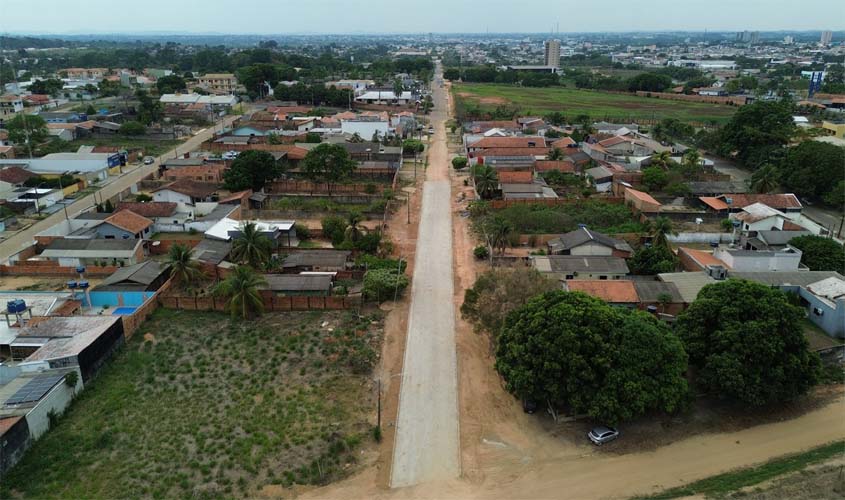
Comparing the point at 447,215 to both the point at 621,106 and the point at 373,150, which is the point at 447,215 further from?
the point at 621,106

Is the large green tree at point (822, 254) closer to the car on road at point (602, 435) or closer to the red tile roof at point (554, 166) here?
the car on road at point (602, 435)

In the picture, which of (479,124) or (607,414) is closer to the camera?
(607,414)

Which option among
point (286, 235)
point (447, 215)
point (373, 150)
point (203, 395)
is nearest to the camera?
point (203, 395)

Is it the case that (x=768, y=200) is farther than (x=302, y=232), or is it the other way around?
(x=768, y=200)

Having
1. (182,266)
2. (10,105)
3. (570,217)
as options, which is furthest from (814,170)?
(10,105)

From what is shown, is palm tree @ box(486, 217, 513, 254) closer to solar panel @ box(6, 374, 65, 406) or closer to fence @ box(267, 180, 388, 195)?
fence @ box(267, 180, 388, 195)

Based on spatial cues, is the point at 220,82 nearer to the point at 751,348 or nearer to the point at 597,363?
the point at 597,363

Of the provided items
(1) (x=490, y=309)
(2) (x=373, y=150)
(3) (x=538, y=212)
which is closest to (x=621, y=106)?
(2) (x=373, y=150)
